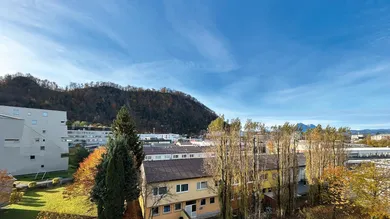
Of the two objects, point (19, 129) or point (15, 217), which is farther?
point (19, 129)

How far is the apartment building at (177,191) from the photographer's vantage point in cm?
1536

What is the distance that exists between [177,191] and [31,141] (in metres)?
35.3

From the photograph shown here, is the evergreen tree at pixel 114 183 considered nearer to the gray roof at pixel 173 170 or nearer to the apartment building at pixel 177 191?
the apartment building at pixel 177 191

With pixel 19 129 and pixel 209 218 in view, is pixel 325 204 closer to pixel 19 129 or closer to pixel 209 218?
pixel 209 218

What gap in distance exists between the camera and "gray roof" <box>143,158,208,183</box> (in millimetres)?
15805

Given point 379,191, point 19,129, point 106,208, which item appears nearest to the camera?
point 379,191

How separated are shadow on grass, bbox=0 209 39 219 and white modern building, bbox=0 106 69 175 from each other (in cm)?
1880

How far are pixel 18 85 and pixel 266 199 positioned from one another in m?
129

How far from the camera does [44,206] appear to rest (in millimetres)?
19406

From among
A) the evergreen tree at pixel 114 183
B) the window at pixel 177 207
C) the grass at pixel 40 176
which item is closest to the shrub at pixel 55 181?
the grass at pixel 40 176

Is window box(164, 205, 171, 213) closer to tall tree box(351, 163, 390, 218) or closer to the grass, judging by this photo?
tall tree box(351, 163, 390, 218)

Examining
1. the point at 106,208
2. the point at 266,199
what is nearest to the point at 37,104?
the point at 106,208

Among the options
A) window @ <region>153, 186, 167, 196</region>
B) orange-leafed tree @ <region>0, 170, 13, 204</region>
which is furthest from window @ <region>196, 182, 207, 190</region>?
orange-leafed tree @ <region>0, 170, 13, 204</region>

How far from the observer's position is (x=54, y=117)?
39.5 metres
